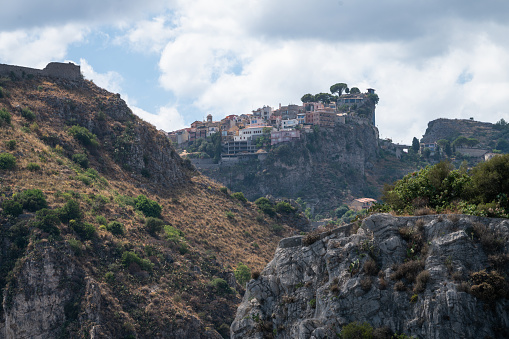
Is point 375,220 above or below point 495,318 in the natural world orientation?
above

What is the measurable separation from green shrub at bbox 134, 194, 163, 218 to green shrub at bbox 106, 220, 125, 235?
23.9 ft

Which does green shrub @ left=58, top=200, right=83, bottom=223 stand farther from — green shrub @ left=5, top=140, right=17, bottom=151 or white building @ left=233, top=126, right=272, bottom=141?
white building @ left=233, top=126, right=272, bottom=141

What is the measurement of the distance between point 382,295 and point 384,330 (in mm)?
1540

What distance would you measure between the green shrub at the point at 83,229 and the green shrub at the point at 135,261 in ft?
12.3

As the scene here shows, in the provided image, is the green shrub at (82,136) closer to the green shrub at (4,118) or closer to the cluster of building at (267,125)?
the green shrub at (4,118)

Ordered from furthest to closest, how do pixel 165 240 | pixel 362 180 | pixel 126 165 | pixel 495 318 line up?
pixel 362 180
pixel 126 165
pixel 165 240
pixel 495 318

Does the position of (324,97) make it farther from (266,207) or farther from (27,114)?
(27,114)

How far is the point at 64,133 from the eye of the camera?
256ft

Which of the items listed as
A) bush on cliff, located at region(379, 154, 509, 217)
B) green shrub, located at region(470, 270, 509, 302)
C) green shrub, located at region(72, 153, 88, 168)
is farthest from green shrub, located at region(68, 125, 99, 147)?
green shrub, located at region(470, 270, 509, 302)

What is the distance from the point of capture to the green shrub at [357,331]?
25938mm

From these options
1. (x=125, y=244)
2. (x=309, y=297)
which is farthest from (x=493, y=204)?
(x=125, y=244)

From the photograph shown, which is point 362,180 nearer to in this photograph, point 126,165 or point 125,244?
point 126,165

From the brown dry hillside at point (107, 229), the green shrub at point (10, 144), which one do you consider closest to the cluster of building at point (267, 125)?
the brown dry hillside at point (107, 229)

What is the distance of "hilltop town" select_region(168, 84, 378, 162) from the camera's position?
160 m
